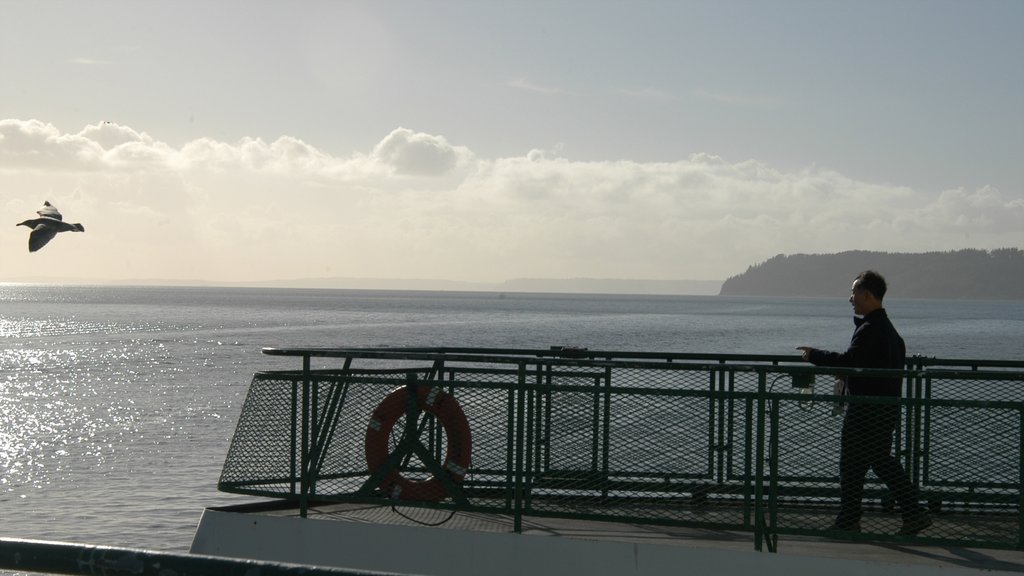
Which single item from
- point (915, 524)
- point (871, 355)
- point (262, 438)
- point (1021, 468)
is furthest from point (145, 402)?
point (1021, 468)

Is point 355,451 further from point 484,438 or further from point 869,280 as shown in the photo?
point 869,280

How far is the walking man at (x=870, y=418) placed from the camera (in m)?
6.73

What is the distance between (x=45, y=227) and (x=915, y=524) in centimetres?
630

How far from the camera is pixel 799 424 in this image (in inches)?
260

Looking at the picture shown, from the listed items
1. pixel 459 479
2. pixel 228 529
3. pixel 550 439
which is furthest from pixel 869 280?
pixel 228 529

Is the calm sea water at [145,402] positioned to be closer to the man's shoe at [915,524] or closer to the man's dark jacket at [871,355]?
the man's dark jacket at [871,355]

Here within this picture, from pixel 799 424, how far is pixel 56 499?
1577cm

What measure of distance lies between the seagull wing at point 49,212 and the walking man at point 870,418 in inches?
225

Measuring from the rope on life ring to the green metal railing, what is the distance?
0.03 metres

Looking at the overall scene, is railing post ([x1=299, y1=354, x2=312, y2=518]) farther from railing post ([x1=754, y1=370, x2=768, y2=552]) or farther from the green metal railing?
railing post ([x1=754, y1=370, x2=768, y2=552])

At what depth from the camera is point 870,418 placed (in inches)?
264

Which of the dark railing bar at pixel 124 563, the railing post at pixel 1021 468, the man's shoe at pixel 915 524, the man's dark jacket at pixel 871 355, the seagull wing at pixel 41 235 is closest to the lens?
the dark railing bar at pixel 124 563

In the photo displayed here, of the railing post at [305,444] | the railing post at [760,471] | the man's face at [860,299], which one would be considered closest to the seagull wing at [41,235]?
the railing post at [305,444]

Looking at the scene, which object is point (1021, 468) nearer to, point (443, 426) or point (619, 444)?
point (619, 444)
